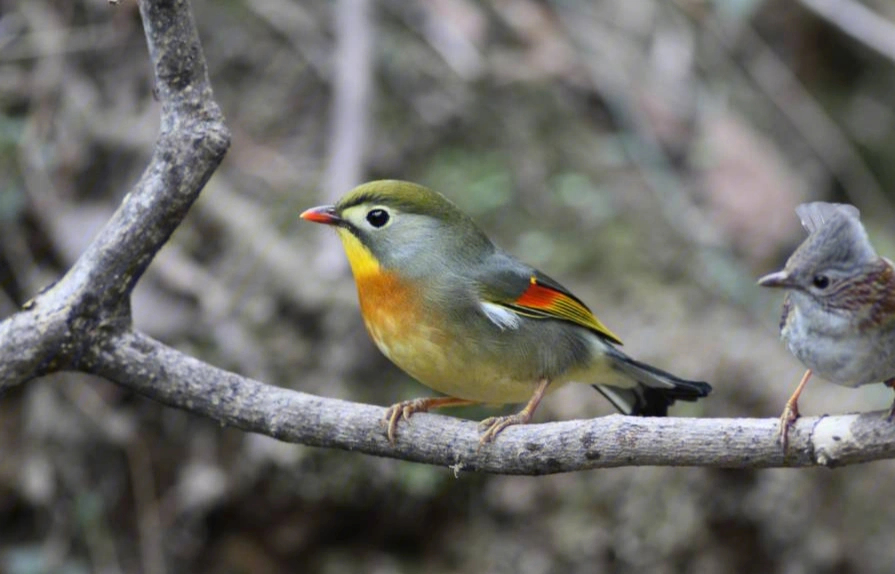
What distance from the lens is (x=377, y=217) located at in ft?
11.2

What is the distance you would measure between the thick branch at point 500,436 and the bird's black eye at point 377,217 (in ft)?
2.15

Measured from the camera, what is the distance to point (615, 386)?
3.88m

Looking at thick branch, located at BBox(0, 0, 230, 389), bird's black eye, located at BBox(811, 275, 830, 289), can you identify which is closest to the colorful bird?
thick branch, located at BBox(0, 0, 230, 389)

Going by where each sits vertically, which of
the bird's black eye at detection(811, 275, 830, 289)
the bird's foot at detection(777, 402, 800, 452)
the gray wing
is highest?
the gray wing

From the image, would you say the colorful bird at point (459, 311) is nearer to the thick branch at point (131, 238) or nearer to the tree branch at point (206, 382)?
the tree branch at point (206, 382)

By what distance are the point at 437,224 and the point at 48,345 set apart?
128 centimetres

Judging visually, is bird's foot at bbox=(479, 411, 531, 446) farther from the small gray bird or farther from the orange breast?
the small gray bird

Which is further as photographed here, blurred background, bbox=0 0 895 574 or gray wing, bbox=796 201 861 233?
blurred background, bbox=0 0 895 574

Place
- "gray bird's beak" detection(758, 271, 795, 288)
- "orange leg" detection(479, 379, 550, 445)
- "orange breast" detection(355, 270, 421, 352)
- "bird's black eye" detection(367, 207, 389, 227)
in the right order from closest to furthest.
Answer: "gray bird's beak" detection(758, 271, 795, 288), "orange leg" detection(479, 379, 550, 445), "orange breast" detection(355, 270, 421, 352), "bird's black eye" detection(367, 207, 389, 227)

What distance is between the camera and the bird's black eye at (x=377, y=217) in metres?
3.41

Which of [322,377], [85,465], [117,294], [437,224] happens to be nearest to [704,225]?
[322,377]

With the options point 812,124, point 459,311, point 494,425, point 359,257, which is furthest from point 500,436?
point 812,124

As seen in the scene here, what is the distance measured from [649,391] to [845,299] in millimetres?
1256

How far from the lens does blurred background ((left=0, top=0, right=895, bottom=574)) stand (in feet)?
16.5
